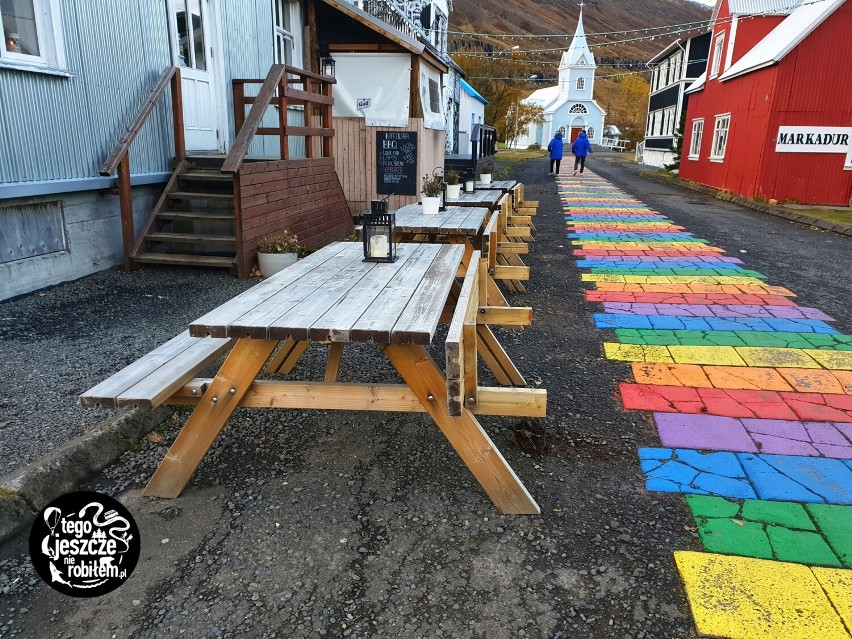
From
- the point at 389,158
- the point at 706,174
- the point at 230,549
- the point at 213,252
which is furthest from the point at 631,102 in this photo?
the point at 230,549

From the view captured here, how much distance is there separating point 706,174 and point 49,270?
19.6m

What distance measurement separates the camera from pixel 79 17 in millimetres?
6289

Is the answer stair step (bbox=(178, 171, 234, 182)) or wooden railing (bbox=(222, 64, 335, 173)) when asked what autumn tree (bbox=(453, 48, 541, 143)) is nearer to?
wooden railing (bbox=(222, 64, 335, 173))

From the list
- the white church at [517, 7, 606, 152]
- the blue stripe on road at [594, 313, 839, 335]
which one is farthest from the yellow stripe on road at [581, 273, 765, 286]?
the white church at [517, 7, 606, 152]

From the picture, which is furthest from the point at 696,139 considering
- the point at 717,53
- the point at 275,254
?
the point at 275,254

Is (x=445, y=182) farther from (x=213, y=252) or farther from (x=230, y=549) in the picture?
(x=230, y=549)

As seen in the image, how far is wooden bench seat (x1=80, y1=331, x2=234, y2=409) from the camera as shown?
8.11 feet

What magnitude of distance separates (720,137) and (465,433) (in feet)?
64.8

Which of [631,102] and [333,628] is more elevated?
[631,102]

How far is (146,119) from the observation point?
707 centimetres

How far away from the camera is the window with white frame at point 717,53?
20.8 metres

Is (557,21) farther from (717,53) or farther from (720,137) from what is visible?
(720,137)

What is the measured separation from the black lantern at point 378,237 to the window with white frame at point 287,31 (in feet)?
26.0

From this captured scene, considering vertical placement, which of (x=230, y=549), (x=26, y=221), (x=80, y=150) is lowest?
(x=230, y=549)
